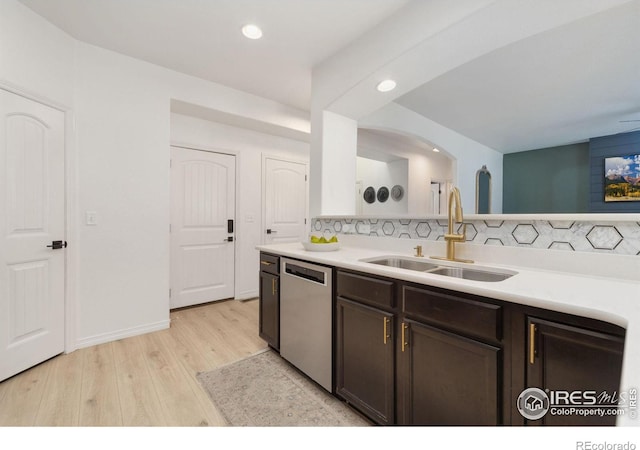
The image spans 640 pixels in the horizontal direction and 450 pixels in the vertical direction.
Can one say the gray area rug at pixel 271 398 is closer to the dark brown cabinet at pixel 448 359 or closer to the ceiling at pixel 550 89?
the dark brown cabinet at pixel 448 359

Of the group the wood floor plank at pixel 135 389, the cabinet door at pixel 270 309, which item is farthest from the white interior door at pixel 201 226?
the cabinet door at pixel 270 309

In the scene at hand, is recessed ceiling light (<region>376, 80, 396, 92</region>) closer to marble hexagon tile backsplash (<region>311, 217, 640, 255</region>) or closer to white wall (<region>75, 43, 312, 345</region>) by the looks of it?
marble hexagon tile backsplash (<region>311, 217, 640, 255</region>)

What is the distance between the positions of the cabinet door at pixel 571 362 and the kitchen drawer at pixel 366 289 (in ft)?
1.88

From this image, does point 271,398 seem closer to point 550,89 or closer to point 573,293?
point 573,293

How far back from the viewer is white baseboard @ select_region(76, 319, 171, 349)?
242 centimetres

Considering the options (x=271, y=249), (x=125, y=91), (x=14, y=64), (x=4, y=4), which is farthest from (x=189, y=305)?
(x=4, y=4)

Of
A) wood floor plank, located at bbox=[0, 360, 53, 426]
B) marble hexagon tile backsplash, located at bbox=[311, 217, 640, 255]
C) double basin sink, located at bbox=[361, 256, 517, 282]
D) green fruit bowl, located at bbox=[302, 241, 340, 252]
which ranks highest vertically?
marble hexagon tile backsplash, located at bbox=[311, 217, 640, 255]

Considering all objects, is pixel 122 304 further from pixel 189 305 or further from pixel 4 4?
pixel 4 4

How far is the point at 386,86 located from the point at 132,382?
118 inches

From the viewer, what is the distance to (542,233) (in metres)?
1.42

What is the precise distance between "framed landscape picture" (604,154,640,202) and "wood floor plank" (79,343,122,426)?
16.1 ft

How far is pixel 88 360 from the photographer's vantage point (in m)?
2.20

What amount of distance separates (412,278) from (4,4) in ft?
10.2

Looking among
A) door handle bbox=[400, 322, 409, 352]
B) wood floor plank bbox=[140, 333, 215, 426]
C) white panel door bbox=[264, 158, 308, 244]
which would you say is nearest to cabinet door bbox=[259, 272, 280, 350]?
wood floor plank bbox=[140, 333, 215, 426]
